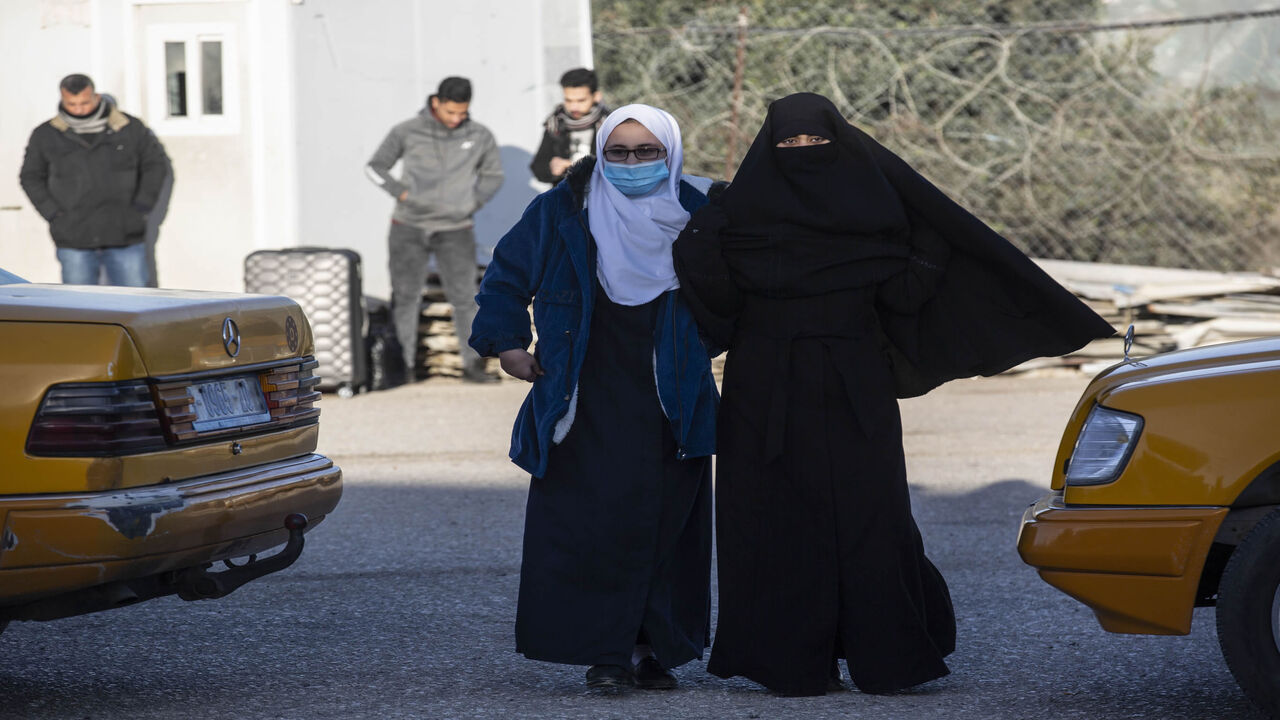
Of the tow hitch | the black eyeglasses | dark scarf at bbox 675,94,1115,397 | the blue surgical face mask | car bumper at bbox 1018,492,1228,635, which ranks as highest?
the black eyeglasses

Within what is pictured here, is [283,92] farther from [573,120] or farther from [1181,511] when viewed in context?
[1181,511]

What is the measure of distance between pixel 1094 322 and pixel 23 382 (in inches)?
105

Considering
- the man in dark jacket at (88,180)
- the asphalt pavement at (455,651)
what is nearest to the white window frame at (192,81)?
the man in dark jacket at (88,180)

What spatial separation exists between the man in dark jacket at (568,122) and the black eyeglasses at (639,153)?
5.89 meters

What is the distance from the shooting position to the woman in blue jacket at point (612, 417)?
411 cm

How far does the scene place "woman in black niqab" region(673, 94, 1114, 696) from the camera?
4.05 meters

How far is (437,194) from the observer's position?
10.7 meters

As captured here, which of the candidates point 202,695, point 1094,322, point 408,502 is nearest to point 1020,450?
point 408,502

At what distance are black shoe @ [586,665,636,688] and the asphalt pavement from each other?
36 millimetres

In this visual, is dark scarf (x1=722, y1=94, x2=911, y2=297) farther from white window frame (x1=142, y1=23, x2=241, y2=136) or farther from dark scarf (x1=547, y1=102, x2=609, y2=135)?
white window frame (x1=142, y1=23, x2=241, y2=136)

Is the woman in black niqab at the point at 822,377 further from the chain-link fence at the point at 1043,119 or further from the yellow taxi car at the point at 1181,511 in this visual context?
the chain-link fence at the point at 1043,119

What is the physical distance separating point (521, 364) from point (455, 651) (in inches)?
40.0

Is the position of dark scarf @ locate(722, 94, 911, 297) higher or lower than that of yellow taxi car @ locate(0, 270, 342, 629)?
higher

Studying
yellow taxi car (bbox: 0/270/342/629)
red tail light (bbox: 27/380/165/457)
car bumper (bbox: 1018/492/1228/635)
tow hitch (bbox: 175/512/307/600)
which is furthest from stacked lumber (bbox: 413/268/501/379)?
car bumper (bbox: 1018/492/1228/635)
